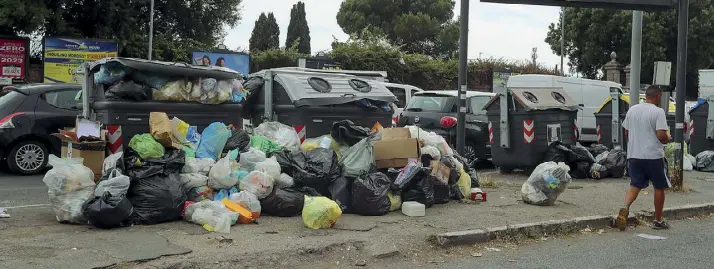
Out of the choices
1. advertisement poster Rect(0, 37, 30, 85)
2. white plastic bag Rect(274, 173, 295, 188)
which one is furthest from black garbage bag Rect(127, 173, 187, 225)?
advertisement poster Rect(0, 37, 30, 85)

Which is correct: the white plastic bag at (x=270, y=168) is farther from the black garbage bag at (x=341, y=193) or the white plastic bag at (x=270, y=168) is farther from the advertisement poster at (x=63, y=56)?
the advertisement poster at (x=63, y=56)

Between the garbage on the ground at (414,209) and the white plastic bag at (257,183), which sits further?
the garbage on the ground at (414,209)

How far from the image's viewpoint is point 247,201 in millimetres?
6809

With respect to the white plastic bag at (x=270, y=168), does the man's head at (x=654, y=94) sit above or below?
above

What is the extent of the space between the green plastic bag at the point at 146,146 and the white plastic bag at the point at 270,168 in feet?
3.33

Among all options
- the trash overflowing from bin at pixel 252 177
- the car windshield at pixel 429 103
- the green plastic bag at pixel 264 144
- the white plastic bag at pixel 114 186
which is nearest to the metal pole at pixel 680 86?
the trash overflowing from bin at pixel 252 177

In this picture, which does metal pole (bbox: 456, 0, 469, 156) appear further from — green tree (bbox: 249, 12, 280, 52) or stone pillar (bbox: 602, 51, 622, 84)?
green tree (bbox: 249, 12, 280, 52)

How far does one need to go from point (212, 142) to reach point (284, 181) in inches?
38.5

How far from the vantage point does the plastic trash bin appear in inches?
453

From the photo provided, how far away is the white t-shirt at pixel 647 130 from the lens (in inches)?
295

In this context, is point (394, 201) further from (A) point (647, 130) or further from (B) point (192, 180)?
(A) point (647, 130)

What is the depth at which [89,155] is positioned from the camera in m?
7.11

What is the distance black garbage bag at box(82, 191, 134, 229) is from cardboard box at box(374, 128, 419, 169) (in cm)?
293

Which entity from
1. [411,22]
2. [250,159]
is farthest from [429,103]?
[411,22]
